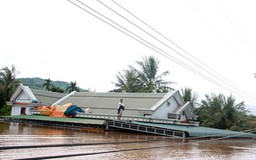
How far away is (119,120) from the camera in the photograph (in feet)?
56.9

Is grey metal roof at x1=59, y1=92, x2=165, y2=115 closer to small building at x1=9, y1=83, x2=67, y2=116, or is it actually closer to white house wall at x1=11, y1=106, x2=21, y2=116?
small building at x1=9, y1=83, x2=67, y2=116

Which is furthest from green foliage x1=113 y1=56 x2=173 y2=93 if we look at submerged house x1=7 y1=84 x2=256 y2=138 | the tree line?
submerged house x1=7 y1=84 x2=256 y2=138

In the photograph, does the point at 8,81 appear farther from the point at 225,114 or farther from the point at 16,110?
the point at 225,114

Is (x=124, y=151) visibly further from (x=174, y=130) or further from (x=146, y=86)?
(x=146, y=86)

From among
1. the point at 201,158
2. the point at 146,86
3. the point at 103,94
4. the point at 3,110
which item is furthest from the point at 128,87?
the point at 201,158

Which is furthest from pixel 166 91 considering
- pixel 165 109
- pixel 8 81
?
pixel 8 81

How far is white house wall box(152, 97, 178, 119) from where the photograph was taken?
845 inches

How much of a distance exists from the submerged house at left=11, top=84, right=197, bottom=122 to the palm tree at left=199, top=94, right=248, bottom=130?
6.31 meters

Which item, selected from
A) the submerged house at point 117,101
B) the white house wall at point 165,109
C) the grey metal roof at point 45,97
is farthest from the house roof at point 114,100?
the grey metal roof at point 45,97

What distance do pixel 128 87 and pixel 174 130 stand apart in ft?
64.0

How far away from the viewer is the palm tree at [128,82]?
35.3m

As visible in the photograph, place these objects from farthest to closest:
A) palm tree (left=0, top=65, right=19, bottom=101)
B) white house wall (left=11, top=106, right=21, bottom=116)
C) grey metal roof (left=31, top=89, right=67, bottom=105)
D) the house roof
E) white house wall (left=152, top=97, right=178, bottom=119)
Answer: palm tree (left=0, top=65, right=19, bottom=101) < white house wall (left=11, top=106, right=21, bottom=116) < grey metal roof (left=31, top=89, right=67, bottom=105) < the house roof < white house wall (left=152, top=97, right=178, bottom=119)

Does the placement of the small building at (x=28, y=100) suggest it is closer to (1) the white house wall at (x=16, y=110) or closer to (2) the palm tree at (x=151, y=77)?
(1) the white house wall at (x=16, y=110)

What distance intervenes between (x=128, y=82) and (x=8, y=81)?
1634 cm
